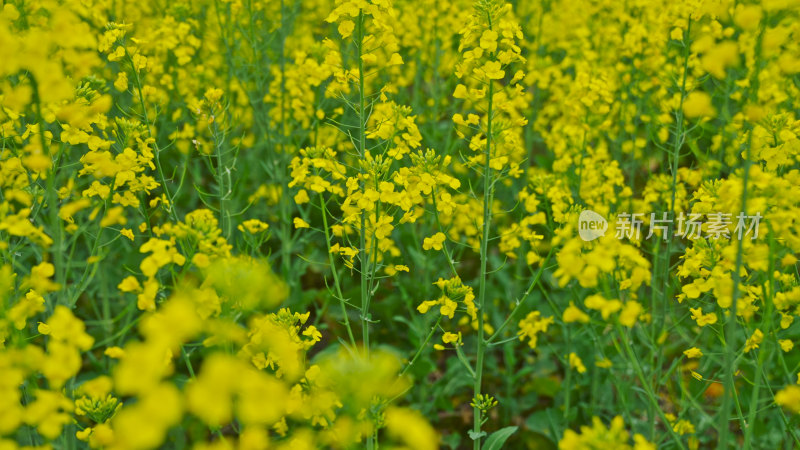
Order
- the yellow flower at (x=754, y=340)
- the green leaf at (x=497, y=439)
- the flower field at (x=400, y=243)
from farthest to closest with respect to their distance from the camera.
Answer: the green leaf at (x=497, y=439), the yellow flower at (x=754, y=340), the flower field at (x=400, y=243)

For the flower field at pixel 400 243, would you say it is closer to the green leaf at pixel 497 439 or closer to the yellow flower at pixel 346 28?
the yellow flower at pixel 346 28

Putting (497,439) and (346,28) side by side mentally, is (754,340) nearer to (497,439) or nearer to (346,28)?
(497,439)

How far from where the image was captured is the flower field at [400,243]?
1.97m

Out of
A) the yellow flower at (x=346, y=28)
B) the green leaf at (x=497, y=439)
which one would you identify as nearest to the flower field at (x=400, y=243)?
the yellow flower at (x=346, y=28)

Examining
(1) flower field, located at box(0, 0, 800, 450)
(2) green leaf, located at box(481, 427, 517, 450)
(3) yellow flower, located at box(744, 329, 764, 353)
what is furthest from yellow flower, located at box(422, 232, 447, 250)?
(3) yellow flower, located at box(744, 329, 764, 353)

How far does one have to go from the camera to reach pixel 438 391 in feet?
14.9

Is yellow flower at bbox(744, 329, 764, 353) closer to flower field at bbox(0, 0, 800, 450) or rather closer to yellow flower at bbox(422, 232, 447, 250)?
flower field at bbox(0, 0, 800, 450)

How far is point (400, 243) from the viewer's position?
5109mm

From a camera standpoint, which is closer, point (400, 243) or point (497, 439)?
point (497, 439)

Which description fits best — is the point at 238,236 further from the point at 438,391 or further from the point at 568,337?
the point at 568,337

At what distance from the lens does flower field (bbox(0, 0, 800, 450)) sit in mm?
1971

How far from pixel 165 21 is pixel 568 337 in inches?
124

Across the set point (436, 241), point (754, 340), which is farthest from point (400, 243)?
point (754, 340)

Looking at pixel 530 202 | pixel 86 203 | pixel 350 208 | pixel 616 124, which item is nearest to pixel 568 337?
pixel 530 202
